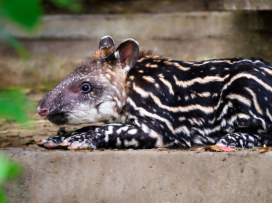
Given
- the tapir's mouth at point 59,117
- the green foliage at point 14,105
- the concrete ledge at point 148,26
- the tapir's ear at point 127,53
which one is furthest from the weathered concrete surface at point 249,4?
the green foliage at point 14,105

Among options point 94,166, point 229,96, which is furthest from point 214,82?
point 94,166

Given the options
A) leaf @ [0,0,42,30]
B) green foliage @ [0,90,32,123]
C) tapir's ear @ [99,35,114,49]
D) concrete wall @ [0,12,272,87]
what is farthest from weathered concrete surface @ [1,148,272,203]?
concrete wall @ [0,12,272,87]

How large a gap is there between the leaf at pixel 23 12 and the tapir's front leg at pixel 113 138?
348cm

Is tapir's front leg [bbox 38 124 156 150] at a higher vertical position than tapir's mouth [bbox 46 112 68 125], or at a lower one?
lower

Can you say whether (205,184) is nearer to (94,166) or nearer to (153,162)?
(153,162)

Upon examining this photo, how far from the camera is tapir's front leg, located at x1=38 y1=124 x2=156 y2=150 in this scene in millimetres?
4465

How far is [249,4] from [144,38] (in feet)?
8.33

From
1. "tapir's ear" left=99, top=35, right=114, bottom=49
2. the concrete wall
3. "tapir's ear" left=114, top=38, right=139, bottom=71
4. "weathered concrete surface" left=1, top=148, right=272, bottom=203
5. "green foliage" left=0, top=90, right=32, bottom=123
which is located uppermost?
the concrete wall

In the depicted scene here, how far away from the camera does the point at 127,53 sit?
16.2ft

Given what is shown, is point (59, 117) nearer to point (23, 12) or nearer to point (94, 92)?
point (94, 92)

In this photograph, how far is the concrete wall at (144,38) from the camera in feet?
26.9

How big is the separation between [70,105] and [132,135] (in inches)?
30.0

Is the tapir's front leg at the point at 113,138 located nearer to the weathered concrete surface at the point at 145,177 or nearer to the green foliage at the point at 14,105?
the weathered concrete surface at the point at 145,177

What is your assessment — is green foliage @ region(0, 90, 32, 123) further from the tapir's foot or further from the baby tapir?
the baby tapir
